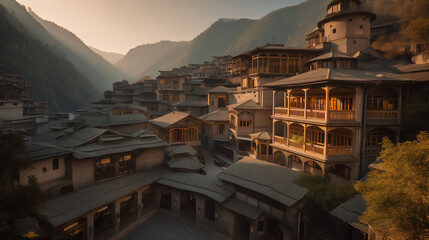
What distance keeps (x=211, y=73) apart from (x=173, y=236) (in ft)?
267

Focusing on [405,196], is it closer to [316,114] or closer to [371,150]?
Result: [316,114]

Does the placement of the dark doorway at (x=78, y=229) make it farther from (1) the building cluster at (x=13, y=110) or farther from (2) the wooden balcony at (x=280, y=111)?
(1) the building cluster at (x=13, y=110)

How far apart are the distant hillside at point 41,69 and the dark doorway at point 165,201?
9685 cm

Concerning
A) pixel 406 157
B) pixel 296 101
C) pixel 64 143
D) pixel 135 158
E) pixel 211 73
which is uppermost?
pixel 211 73

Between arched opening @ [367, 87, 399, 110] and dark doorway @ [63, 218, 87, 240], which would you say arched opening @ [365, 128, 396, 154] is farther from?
dark doorway @ [63, 218, 87, 240]

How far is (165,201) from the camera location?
28.2 metres

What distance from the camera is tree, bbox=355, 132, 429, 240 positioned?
9750 millimetres

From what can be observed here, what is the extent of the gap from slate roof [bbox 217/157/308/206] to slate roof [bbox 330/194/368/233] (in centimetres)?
298

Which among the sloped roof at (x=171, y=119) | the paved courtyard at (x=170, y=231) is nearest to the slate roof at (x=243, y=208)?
the paved courtyard at (x=170, y=231)

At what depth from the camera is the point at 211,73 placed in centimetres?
9831

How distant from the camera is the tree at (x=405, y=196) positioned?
32.0 ft

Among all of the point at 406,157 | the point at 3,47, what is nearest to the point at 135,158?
the point at 406,157

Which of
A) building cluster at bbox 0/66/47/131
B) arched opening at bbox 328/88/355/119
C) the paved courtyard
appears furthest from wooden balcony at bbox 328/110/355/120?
building cluster at bbox 0/66/47/131

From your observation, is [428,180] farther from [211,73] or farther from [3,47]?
[3,47]
